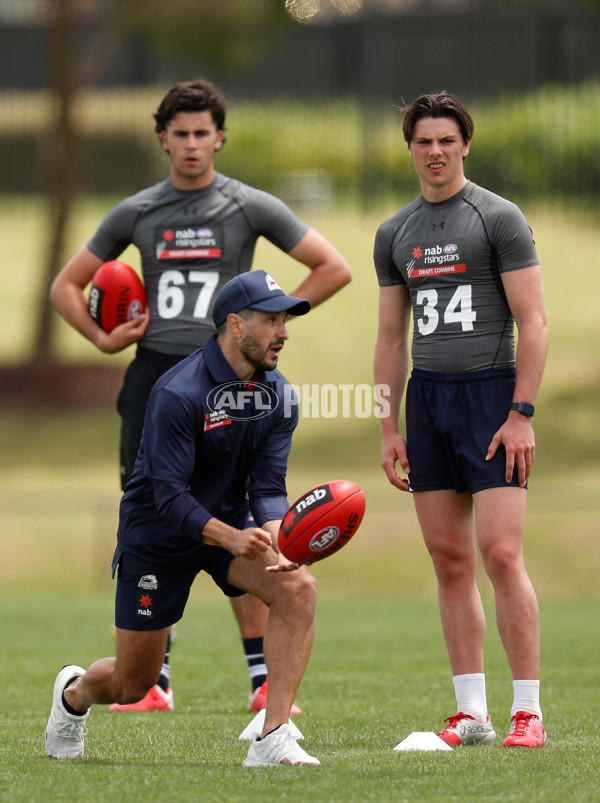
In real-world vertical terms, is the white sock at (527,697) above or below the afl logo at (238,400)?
below

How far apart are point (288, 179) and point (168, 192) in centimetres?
2011

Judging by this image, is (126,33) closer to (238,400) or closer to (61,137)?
(61,137)

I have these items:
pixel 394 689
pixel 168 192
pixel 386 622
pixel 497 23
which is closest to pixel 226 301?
pixel 168 192

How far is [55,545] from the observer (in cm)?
1460

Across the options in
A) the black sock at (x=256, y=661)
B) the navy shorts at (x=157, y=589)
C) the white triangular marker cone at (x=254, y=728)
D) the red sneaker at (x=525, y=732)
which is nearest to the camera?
the navy shorts at (x=157, y=589)

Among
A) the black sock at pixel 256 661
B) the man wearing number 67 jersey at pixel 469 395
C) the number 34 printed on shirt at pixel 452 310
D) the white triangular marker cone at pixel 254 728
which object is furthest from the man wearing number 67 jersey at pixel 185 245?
the number 34 printed on shirt at pixel 452 310

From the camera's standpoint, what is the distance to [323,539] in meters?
4.36

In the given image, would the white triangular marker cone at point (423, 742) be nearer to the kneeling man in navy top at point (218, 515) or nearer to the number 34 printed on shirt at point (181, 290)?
the kneeling man in navy top at point (218, 515)

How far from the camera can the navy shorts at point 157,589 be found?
15.3 ft

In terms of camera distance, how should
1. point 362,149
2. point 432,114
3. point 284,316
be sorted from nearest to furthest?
point 284,316
point 432,114
point 362,149

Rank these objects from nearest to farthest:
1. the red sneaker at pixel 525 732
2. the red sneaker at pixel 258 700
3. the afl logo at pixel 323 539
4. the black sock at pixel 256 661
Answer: the afl logo at pixel 323 539, the red sneaker at pixel 525 732, the red sneaker at pixel 258 700, the black sock at pixel 256 661

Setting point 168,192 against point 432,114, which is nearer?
point 432,114

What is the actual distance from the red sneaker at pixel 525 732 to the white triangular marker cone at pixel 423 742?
9.2 inches

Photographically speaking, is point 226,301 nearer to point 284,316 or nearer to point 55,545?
point 284,316
